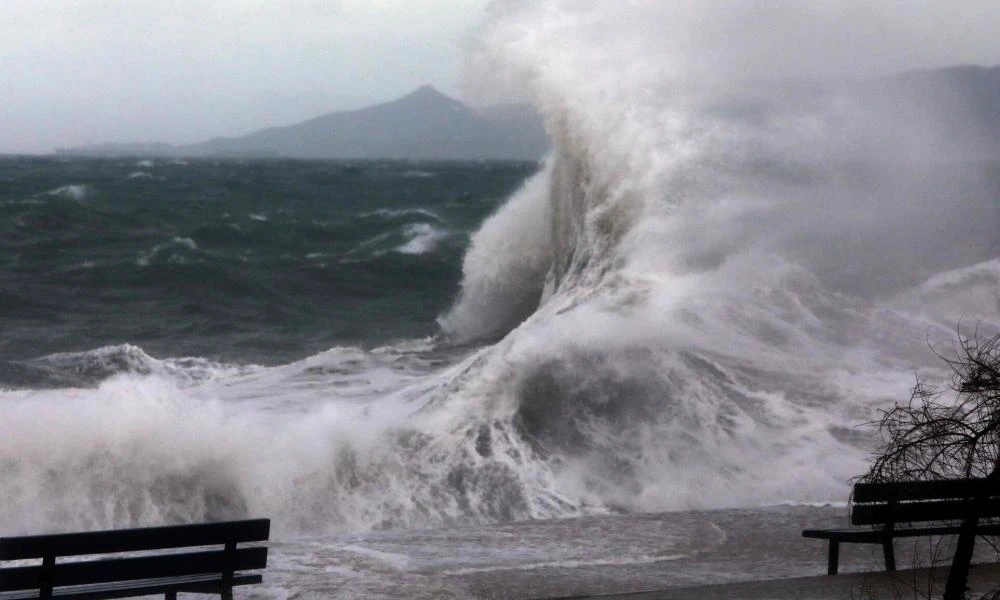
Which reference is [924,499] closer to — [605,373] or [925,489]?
[925,489]

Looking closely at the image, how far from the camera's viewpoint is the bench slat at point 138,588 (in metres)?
5.10

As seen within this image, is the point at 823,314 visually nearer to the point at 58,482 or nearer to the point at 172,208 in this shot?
the point at 58,482

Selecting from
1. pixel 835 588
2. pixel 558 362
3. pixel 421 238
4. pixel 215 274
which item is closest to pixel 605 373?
pixel 558 362

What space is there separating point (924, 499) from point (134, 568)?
3450 mm

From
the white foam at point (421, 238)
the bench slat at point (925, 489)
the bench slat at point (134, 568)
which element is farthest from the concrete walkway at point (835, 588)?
the white foam at point (421, 238)

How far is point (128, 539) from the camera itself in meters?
5.02

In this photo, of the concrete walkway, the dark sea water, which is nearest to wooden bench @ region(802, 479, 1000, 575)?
the concrete walkway

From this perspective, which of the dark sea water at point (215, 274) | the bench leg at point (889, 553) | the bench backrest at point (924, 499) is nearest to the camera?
the bench backrest at point (924, 499)

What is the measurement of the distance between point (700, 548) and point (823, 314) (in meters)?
6.98

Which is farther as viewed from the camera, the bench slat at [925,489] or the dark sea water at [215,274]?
the dark sea water at [215,274]

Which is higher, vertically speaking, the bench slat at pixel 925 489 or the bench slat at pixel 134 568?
the bench slat at pixel 925 489

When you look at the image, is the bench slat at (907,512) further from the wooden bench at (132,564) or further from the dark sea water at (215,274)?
the dark sea water at (215,274)

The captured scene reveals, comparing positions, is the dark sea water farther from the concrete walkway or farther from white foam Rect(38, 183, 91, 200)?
the concrete walkway

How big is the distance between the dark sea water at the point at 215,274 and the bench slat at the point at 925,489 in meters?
11.2
